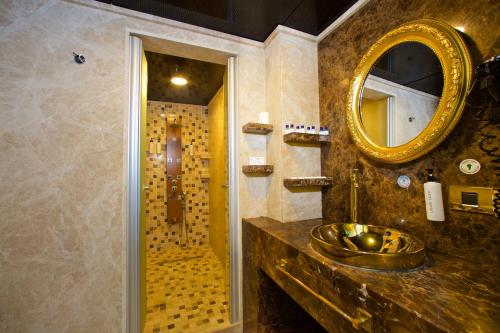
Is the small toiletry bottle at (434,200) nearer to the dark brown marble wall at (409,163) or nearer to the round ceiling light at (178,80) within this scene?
the dark brown marble wall at (409,163)

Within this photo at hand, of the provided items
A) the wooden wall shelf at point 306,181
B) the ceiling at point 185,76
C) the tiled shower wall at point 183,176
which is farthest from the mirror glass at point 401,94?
the tiled shower wall at point 183,176

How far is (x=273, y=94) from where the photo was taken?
1.59 meters

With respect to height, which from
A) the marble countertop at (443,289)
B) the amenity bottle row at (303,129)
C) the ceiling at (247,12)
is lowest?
the marble countertop at (443,289)

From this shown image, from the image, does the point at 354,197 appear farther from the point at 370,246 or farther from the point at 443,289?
the point at 443,289

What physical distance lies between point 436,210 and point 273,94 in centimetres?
125

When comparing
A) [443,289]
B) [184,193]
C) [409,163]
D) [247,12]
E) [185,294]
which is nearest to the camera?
[443,289]

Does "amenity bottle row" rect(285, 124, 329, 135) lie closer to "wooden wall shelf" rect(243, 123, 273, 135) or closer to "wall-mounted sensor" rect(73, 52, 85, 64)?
"wooden wall shelf" rect(243, 123, 273, 135)

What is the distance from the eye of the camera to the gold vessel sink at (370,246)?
2.39 feet

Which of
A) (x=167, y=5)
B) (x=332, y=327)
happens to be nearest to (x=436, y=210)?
(x=332, y=327)

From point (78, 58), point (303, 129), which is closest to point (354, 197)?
point (303, 129)

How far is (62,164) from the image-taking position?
120cm

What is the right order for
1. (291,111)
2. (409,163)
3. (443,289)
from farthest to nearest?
(291,111) → (409,163) → (443,289)

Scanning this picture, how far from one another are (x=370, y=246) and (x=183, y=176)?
2909 millimetres

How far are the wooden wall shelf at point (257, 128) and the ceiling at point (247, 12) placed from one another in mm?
788
